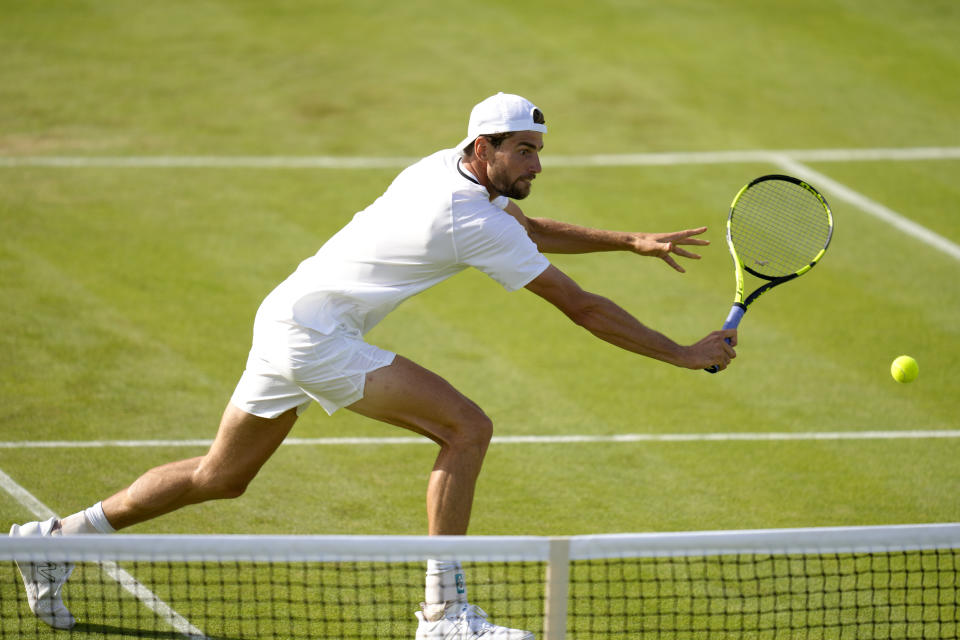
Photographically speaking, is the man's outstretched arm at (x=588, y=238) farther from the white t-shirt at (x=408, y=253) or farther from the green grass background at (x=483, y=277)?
the green grass background at (x=483, y=277)

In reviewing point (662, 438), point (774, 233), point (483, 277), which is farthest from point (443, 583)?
point (483, 277)

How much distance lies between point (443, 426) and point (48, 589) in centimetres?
189

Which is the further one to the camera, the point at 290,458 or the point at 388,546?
the point at 290,458

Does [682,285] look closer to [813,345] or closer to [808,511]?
[813,345]

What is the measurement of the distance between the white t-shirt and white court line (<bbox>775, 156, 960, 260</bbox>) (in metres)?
6.65

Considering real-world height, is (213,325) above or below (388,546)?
below

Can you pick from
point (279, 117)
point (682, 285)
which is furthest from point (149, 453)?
point (279, 117)

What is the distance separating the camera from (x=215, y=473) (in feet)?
18.4

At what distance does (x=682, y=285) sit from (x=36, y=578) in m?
6.03

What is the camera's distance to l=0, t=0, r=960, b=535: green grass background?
723cm

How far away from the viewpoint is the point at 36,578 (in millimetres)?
5539

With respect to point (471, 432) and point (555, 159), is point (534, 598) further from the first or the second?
point (555, 159)

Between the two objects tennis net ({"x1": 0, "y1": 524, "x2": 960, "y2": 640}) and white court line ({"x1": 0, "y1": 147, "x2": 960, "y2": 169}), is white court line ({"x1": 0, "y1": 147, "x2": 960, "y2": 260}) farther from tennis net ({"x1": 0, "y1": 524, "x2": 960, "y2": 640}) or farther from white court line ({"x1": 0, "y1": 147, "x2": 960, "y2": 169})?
tennis net ({"x1": 0, "y1": 524, "x2": 960, "y2": 640})

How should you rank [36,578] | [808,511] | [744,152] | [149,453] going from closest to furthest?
[36,578] → [808,511] → [149,453] → [744,152]
